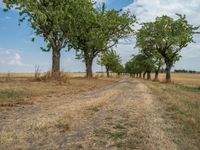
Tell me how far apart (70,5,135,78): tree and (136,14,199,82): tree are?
6.06 m

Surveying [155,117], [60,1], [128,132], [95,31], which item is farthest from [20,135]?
[95,31]

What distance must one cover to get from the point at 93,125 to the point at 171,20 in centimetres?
4716

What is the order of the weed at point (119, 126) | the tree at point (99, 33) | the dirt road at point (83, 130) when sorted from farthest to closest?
the tree at point (99, 33)
the weed at point (119, 126)
the dirt road at point (83, 130)

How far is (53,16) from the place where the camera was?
29.8m

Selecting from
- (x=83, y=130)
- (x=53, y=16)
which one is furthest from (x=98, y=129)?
(x=53, y=16)

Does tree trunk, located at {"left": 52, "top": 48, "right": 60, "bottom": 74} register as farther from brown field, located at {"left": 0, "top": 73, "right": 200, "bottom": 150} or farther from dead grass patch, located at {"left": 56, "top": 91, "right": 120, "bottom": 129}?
brown field, located at {"left": 0, "top": 73, "right": 200, "bottom": 150}

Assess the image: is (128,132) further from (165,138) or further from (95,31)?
(95,31)

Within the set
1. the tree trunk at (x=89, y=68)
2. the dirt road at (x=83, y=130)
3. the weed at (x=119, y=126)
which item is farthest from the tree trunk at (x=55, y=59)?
the weed at (x=119, y=126)

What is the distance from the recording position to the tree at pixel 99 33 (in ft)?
149

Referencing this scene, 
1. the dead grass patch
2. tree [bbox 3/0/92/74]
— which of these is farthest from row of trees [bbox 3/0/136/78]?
the dead grass patch

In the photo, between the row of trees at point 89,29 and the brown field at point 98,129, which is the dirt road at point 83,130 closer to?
the brown field at point 98,129

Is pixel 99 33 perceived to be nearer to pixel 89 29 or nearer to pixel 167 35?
pixel 89 29

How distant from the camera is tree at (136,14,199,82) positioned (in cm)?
5225

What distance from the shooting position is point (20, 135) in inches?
308
